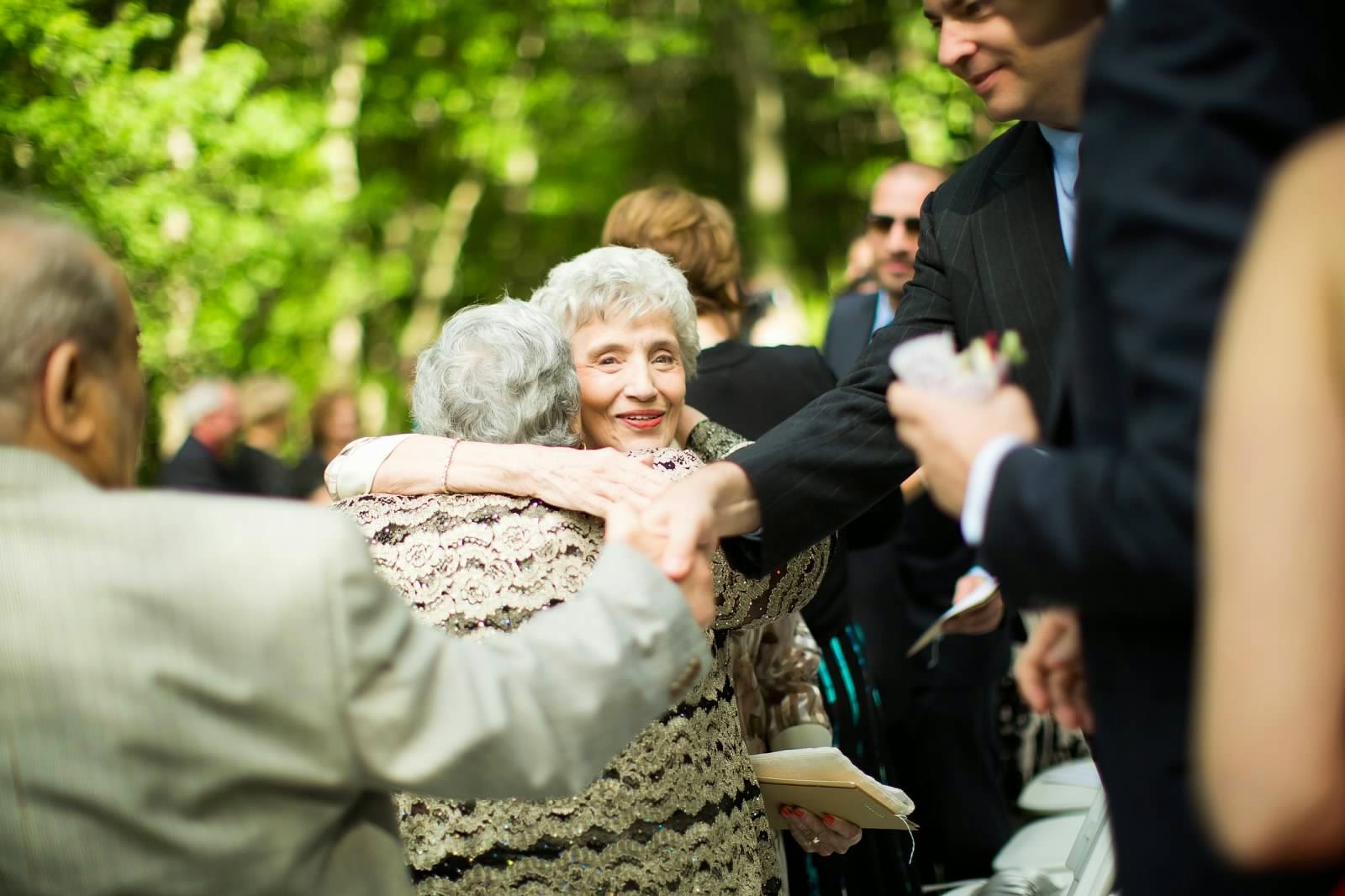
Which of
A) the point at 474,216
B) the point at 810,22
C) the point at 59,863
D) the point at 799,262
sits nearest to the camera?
the point at 59,863

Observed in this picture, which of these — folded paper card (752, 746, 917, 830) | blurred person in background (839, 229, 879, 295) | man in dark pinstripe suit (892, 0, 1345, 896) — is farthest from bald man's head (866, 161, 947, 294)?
man in dark pinstripe suit (892, 0, 1345, 896)

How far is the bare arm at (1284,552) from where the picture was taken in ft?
4.04

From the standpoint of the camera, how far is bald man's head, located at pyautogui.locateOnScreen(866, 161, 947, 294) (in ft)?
19.6

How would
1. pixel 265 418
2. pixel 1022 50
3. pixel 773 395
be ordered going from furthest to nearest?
1. pixel 265 418
2. pixel 773 395
3. pixel 1022 50

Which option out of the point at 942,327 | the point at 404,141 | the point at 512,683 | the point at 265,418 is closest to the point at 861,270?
the point at 265,418

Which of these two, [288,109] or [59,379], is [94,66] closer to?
[288,109]

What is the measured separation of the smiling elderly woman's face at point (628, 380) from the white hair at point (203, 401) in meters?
6.80

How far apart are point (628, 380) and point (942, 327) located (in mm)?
796

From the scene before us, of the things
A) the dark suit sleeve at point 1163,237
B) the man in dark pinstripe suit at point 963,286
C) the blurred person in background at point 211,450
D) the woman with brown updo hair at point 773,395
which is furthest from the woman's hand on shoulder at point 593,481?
the blurred person in background at point 211,450

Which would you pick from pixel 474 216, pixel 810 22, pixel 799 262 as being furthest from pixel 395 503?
pixel 474 216

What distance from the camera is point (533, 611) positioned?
2.45 meters

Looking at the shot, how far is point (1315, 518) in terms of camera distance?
4.04 ft

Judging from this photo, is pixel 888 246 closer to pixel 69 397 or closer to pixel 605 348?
pixel 605 348

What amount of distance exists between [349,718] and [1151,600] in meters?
0.87
